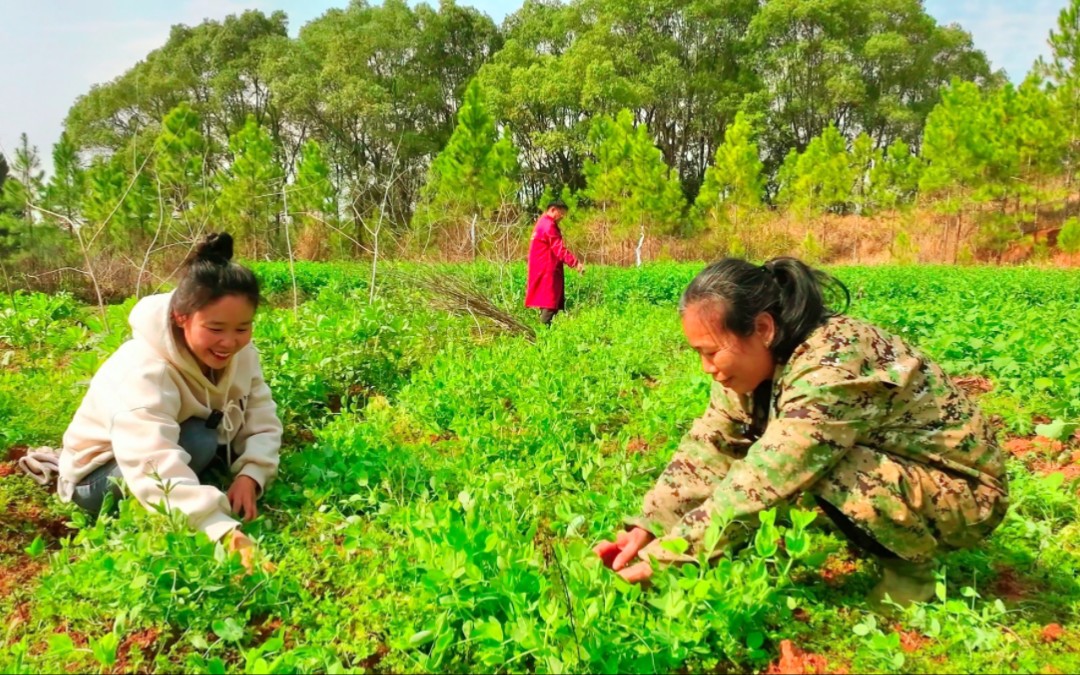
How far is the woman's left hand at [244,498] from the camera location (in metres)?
2.46

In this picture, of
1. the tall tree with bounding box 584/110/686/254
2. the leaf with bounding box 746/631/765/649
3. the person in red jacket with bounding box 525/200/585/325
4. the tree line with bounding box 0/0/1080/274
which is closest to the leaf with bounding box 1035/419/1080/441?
the leaf with bounding box 746/631/765/649

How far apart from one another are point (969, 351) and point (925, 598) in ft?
10.8

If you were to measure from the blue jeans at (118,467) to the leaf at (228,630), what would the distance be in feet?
2.95

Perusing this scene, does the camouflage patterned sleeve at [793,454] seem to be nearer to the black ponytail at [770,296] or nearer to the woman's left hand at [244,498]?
the black ponytail at [770,296]

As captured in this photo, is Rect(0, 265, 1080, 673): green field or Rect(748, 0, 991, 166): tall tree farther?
Rect(748, 0, 991, 166): tall tree

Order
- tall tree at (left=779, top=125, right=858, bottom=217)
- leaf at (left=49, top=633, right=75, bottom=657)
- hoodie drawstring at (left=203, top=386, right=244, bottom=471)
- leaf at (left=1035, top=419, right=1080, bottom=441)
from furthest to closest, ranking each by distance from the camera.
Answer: tall tree at (left=779, top=125, right=858, bottom=217)
leaf at (left=1035, top=419, right=1080, bottom=441)
hoodie drawstring at (left=203, top=386, right=244, bottom=471)
leaf at (left=49, top=633, right=75, bottom=657)

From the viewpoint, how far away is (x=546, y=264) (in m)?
7.87

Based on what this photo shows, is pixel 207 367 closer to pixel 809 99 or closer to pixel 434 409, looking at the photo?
pixel 434 409

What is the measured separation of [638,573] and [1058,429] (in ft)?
7.67

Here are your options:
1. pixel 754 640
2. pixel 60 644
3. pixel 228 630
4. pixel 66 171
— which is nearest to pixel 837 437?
pixel 754 640

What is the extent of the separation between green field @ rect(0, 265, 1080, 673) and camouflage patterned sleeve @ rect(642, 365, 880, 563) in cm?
10

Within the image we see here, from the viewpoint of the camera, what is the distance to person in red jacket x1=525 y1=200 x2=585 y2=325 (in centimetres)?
785

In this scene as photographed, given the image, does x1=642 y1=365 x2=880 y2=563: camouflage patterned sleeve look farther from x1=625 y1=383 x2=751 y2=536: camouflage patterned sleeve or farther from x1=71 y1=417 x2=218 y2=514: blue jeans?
x1=71 y1=417 x2=218 y2=514: blue jeans

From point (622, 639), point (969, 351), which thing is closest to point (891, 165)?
point (969, 351)
